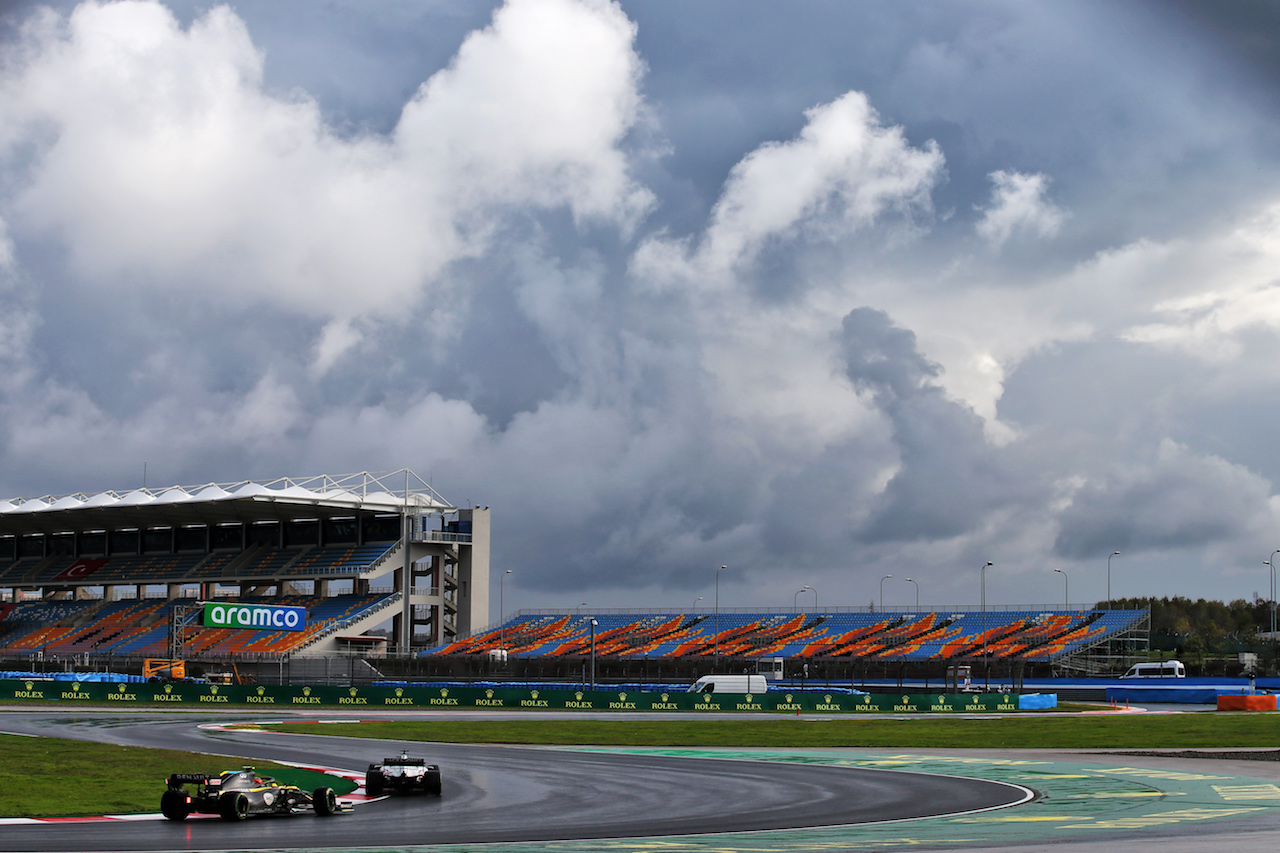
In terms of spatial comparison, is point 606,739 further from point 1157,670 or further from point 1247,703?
point 1157,670

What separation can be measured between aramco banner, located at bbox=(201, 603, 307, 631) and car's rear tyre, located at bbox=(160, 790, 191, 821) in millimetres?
71376

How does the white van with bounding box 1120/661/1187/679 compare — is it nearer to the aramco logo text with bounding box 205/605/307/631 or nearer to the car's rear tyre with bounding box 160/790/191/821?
the aramco logo text with bounding box 205/605/307/631

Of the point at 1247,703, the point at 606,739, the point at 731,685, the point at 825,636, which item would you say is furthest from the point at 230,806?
the point at 825,636

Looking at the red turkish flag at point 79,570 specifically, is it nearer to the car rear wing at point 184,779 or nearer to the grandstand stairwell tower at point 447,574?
the grandstand stairwell tower at point 447,574

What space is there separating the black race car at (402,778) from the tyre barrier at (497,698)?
4261cm

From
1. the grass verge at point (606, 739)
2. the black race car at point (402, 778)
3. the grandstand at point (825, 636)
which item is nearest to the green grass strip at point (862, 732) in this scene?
the grass verge at point (606, 739)

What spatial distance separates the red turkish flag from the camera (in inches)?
Result: 4749

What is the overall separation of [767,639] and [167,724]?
63189 mm

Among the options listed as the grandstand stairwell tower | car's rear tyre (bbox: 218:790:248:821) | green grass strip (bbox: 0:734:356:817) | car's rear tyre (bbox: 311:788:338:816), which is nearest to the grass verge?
green grass strip (bbox: 0:734:356:817)

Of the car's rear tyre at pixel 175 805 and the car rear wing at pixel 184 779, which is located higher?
the car rear wing at pixel 184 779

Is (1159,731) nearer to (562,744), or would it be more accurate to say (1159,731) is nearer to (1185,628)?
(562,744)

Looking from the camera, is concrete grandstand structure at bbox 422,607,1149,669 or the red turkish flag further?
the red turkish flag

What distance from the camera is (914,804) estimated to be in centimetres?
2269

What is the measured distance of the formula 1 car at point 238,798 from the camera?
64.2 feet
